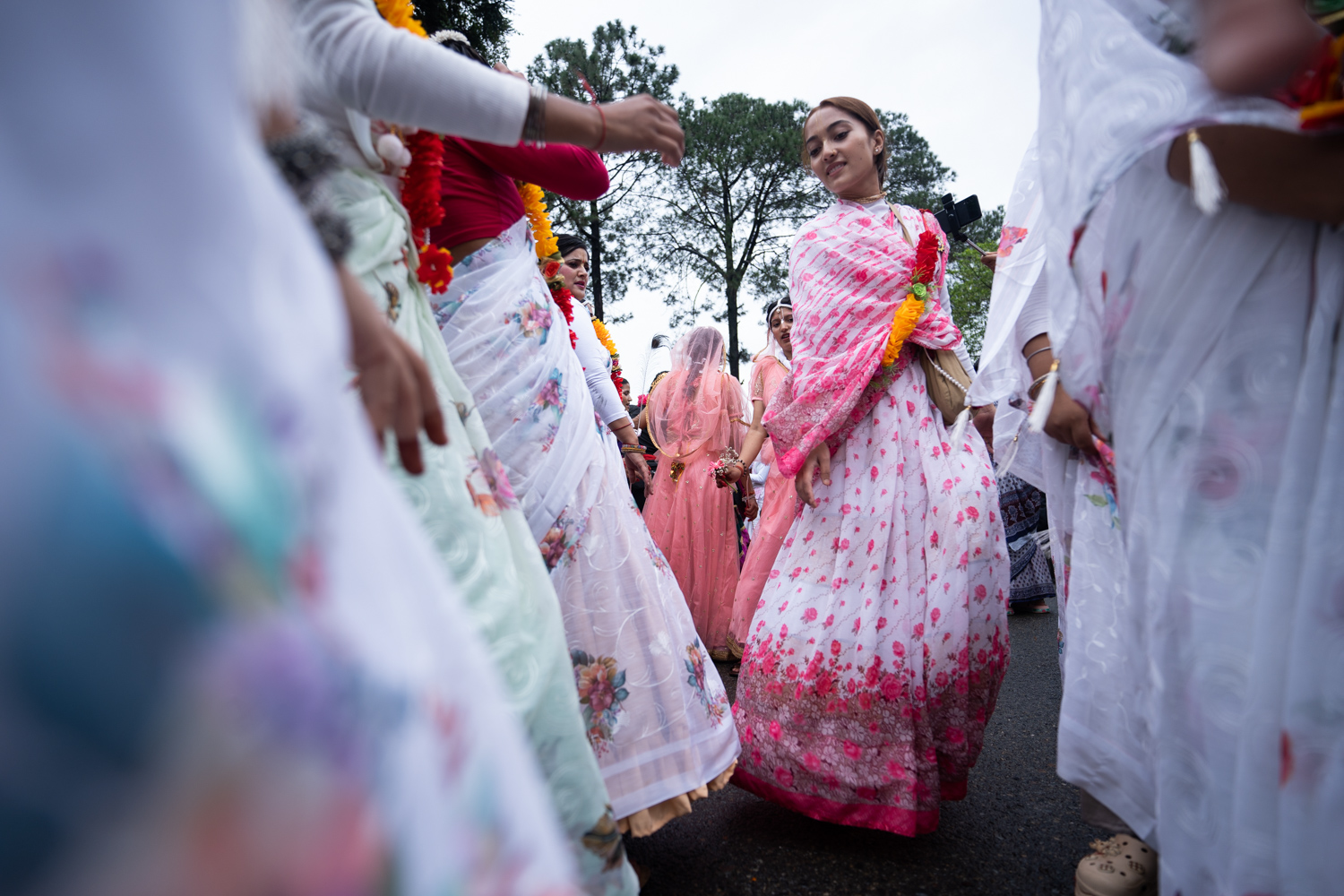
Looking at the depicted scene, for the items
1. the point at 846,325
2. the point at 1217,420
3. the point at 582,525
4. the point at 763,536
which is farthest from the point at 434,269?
→ the point at 763,536

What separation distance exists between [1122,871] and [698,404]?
3.90m

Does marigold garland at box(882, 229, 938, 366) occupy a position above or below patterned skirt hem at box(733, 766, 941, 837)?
above

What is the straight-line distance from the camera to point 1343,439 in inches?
36.1

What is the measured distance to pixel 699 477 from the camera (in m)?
5.01

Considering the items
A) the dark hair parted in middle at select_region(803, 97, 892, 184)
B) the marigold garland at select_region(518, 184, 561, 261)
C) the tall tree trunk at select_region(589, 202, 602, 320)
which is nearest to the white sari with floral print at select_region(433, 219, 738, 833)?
the marigold garland at select_region(518, 184, 561, 261)

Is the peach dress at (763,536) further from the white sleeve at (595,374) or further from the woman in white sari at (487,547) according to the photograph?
the woman in white sari at (487,547)

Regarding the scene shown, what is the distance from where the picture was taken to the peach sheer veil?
5.12 meters

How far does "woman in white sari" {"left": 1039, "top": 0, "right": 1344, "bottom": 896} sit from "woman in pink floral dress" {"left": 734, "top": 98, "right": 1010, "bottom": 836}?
2.91 ft

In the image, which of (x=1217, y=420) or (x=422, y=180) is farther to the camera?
(x=422, y=180)

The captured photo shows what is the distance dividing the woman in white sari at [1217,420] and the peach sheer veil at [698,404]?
3.88 m

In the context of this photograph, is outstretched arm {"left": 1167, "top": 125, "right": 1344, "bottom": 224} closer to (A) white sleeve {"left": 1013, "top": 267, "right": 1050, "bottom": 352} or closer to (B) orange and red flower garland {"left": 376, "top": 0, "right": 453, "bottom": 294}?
(A) white sleeve {"left": 1013, "top": 267, "right": 1050, "bottom": 352}

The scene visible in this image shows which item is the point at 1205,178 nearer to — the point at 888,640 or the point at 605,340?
the point at 888,640

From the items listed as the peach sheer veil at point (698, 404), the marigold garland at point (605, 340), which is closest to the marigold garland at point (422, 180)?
the marigold garland at point (605, 340)

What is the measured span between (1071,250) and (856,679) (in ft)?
4.22
